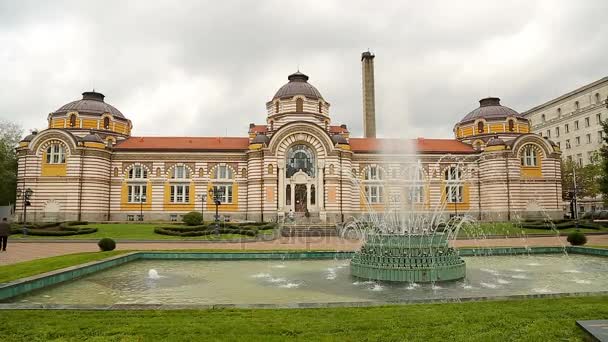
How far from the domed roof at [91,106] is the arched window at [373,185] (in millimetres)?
32969

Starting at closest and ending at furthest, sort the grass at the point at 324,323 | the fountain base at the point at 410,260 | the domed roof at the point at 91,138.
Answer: the grass at the point at 324,323 → the fountain base at the point at 410,260 → the domed roof at the point at 91,138

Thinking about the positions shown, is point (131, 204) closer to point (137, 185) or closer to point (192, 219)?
point (137, 185)

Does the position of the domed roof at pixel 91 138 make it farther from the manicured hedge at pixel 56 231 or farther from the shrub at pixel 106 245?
the shrub at pixel 106 245

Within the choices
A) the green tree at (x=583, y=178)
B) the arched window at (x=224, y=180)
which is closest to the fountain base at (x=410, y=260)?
the arched window at (x=224, y=180)

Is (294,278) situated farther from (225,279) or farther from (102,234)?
(102,234)

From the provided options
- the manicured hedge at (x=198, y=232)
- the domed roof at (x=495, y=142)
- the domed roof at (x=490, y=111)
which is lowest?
the manicured hedge at (x=198, y=232)

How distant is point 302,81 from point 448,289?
144 ft

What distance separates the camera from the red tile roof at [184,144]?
159 feet

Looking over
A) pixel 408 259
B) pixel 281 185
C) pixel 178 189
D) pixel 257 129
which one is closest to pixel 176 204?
pixel 178 189

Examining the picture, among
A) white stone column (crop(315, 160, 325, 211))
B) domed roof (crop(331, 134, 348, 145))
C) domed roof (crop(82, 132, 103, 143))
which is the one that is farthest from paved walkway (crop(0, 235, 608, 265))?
domed roof (crop(331, 134, 348, 145))

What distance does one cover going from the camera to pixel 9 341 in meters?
7.29

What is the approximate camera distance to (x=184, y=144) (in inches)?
1993

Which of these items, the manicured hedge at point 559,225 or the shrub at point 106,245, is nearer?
the shrub at point 106,245

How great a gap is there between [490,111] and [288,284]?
1961 inches
